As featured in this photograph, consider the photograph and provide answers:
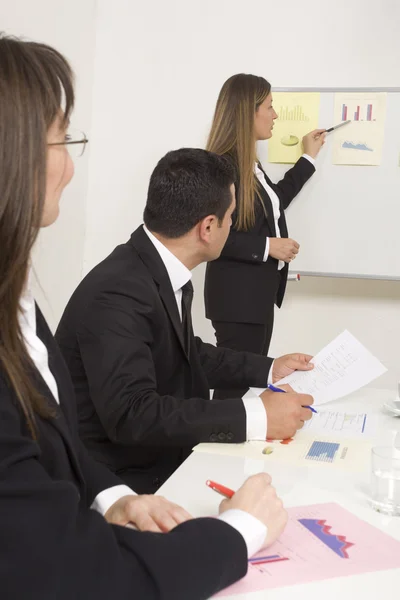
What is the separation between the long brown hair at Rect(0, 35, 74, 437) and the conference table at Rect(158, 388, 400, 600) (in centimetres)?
33

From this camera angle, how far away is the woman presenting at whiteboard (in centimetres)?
278

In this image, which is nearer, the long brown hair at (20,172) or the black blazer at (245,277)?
the long brown hair at (20,172)

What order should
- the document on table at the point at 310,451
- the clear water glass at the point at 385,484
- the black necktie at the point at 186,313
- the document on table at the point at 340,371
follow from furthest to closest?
the black necktie at the point at 186,313
the document on table at the point at 340,371
the document on table at the point at 310,451
the clear water glass at the point at 385,484

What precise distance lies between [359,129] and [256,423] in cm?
231

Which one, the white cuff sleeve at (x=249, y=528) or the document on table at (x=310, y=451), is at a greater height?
the white cuff sleeve at (x=249, y=528)

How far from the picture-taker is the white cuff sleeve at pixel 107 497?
1.07m

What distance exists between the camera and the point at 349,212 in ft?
10.9

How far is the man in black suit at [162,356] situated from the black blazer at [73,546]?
50cm

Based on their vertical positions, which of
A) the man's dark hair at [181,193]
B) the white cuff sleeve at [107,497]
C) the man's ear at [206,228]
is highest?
the man's dark hair at [181,193]

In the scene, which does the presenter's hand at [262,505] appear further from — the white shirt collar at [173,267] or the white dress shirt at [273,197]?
the white dress shirt at [273,197]

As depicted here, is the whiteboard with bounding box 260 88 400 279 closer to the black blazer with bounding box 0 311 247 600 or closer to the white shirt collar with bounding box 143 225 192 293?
the white shirt collar with bounding box 143 225 192 293

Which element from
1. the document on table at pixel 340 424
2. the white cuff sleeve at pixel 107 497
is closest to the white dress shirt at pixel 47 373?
the white cuff sleeve at pixel 107 497

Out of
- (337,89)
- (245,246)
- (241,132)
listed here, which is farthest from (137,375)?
(337,89)

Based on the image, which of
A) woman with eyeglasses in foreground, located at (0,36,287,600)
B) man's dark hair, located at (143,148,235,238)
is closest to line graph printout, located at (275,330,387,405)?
man's dark hair, located at (143,148,235,238)
